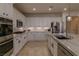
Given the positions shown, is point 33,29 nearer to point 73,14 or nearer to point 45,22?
point 45,22

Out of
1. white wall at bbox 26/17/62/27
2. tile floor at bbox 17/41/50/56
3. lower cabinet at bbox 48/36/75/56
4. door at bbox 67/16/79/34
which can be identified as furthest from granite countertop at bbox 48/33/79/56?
white wall at bbox 26/17/62/27

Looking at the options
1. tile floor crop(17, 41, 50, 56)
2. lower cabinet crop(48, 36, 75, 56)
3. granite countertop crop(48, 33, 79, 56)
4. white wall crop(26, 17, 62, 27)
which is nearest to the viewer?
granite countertop crop(48, 33, 79, 56)

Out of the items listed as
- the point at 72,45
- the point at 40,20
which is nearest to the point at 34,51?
the point at 40,20

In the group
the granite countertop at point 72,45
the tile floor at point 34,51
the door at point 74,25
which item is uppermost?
the door at point 74,25

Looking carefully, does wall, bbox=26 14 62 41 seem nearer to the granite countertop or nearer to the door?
the door

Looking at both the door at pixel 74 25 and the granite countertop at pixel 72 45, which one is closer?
the granite countertop at pixel 72 45

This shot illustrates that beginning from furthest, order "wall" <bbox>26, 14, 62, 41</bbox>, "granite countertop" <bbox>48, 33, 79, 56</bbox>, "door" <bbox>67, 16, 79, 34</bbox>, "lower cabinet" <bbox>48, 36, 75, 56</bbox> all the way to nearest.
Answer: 1. "wall" <bbox>26, 14, 62, 41</bbox>
2. "door" <bbox>67, 16, 79, 34</bbox>
3. "lower cabinet" <bbox>48, 36, 75, 56</bbox>
4. "granite countertop" <bbox>48, 33, 79, 56</bbox>

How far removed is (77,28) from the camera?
15.8 feet

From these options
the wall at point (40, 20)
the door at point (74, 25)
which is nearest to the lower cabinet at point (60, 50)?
the door at point (74, 25)

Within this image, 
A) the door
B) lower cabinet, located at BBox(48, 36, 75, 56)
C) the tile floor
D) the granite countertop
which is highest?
the door

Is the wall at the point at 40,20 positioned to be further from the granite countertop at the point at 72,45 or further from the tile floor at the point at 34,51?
the granite countertop at the point at 72,45

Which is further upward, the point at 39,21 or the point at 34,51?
the point at 39,21

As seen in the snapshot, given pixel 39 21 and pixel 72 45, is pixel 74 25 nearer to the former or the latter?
pixel 39 21

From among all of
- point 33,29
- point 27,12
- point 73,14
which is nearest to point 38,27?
point 33,29
